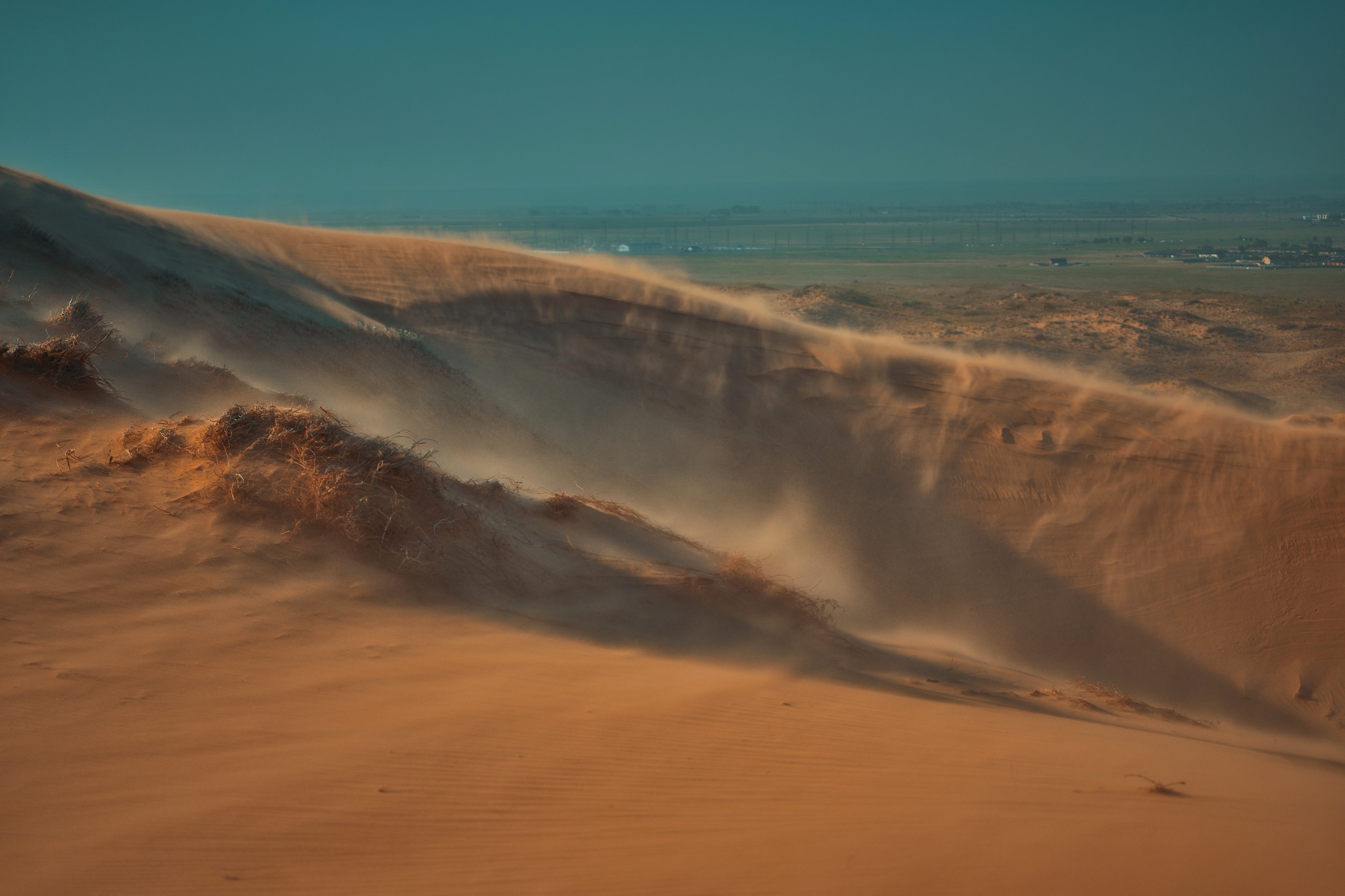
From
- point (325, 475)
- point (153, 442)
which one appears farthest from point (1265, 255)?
point (153, 442)

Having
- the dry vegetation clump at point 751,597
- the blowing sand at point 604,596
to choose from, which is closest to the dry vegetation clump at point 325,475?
the blowing sand at point 604,596

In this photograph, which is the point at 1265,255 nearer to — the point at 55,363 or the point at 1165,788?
the point at 1165,788

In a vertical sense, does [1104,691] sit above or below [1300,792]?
below

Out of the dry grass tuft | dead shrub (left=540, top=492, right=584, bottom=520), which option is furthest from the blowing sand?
dead shrub (left=540, top=492, right=584, bottom=520)

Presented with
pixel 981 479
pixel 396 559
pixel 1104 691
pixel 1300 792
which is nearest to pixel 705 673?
pixel 396 559

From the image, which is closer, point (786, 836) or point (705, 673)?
point (786, 836)

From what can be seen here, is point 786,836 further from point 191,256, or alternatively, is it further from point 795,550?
point 191,256

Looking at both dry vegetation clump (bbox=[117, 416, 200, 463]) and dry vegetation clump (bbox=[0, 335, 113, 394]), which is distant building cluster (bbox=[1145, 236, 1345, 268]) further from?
dry vegetation clump (bbox=[0, 335, 113, 394])
